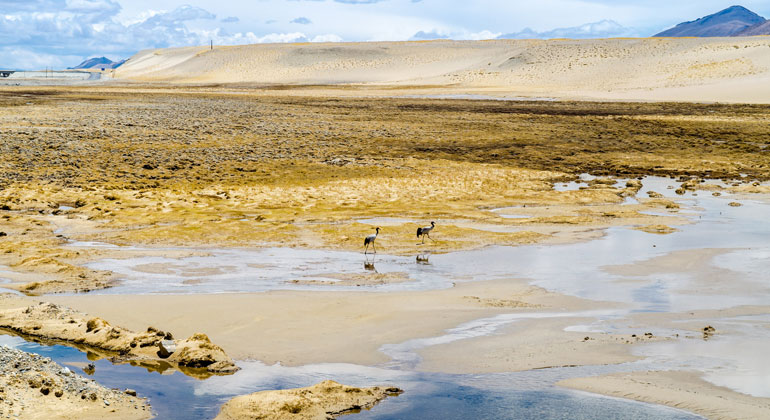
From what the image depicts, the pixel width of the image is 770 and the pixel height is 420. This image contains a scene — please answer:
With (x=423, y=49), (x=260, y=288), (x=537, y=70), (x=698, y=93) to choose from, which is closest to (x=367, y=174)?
(x=260, y=288)

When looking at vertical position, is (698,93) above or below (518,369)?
above

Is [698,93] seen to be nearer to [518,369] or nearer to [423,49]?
[518,369]

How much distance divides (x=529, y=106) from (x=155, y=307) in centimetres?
4156

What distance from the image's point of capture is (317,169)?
26141mm

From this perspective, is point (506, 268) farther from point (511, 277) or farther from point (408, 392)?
point (408, 392)

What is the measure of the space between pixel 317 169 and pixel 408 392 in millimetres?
17889

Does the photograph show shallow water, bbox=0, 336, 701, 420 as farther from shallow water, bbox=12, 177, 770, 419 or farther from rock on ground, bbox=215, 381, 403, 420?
rock on ground, bbox=215, 381, 403, 420

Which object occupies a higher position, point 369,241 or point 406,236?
point 369,241

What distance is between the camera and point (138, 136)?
31.1 meters

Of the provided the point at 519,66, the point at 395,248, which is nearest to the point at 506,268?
the point at 395,248

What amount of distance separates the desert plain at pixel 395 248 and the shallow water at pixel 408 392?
15 centimetres

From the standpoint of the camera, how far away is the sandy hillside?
68.1m

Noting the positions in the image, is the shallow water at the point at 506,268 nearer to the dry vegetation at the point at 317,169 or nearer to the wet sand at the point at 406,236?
the wet sand at the point at 406,236

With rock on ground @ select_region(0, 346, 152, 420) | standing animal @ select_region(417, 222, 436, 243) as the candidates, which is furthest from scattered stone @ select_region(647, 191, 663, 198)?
rock on ground @ select_region(0, 346, 152, 420)
